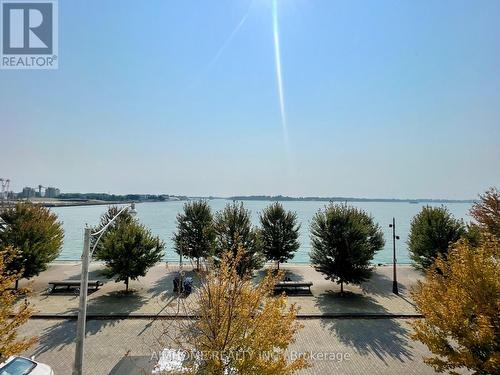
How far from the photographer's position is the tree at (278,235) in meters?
26.1

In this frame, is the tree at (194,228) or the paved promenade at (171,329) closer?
the paved promenade at (171,329)

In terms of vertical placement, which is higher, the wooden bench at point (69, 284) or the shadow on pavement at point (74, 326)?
the wooden bench at point (69, 284)

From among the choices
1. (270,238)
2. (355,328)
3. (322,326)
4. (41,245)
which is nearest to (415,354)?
(355,328)

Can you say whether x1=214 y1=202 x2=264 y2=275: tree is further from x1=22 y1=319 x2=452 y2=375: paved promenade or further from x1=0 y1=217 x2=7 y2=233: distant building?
x1=0 y1=217 x2=7 y2=233: distant building

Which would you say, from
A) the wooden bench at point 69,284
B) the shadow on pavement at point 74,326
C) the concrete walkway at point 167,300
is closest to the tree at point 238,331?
the concrete walkway at point 167,300

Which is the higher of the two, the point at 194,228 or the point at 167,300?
the point at 194,228

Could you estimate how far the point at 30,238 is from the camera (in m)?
19.2

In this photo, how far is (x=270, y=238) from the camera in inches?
1037

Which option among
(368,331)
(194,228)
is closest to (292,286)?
(368,331)

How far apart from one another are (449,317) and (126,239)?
56.2 ft

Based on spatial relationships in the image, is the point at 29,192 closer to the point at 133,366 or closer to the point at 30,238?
the point at 30,238

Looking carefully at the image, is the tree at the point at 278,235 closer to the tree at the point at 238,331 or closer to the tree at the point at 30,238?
the tree at the point at 30,238

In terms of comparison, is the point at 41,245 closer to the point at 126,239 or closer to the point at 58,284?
the point at 58,284

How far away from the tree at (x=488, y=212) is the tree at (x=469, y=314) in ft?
36.0
